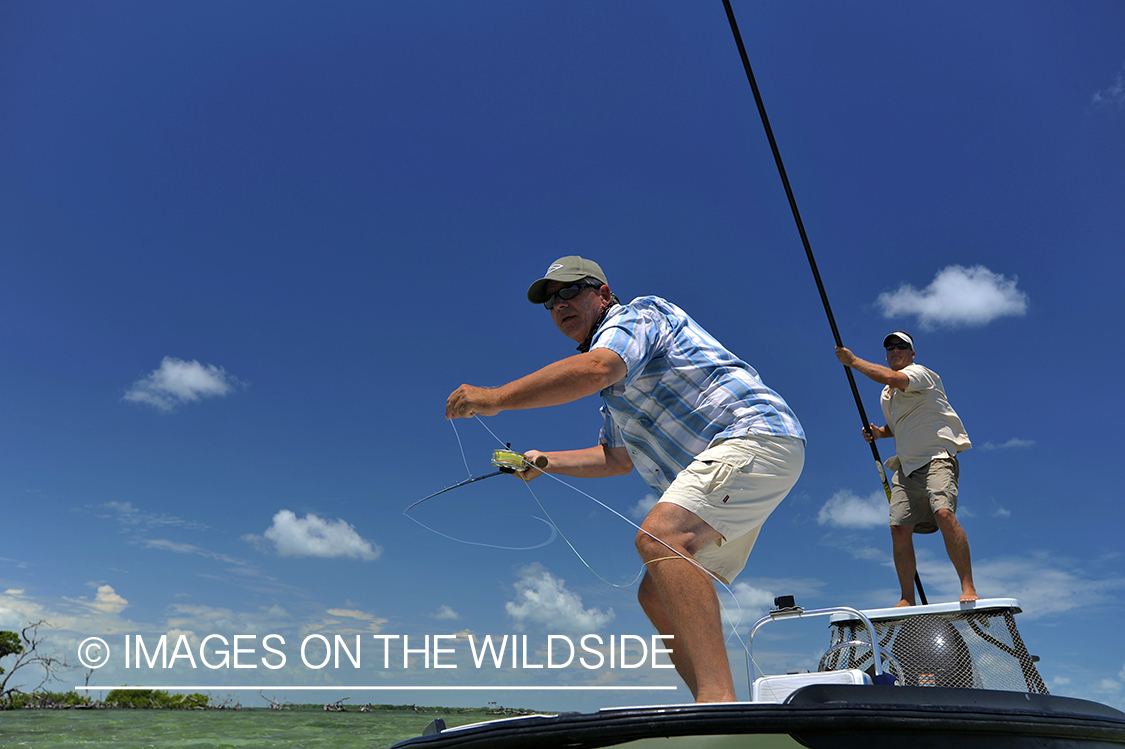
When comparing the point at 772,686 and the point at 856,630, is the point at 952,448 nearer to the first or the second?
the point at 856,630

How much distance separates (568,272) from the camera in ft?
9.61

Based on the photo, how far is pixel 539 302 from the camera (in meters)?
3.13

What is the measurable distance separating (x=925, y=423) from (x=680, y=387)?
3.30m

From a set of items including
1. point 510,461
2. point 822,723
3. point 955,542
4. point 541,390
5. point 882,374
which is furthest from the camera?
point 882,374

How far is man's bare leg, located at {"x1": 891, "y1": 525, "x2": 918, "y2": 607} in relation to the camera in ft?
15.8

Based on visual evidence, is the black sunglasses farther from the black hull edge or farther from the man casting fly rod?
the black hull edge

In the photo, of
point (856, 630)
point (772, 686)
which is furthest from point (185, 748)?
point (772, 686)

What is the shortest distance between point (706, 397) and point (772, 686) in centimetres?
106

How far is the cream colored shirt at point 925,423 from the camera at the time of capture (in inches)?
196

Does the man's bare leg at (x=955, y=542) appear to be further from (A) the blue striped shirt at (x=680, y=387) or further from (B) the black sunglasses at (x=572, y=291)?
(B) the black sunglasses at (x=572, y=291)

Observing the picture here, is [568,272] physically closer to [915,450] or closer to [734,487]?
[734,487]

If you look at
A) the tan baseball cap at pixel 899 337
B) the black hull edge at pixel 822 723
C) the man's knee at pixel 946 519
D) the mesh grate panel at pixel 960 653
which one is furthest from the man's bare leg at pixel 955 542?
the black hull edge at pixel 822 723

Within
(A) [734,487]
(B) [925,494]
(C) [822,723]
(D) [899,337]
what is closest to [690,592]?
(A) [734,487]

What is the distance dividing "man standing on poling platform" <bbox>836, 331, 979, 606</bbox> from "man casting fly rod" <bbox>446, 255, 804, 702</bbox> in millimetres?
2748
